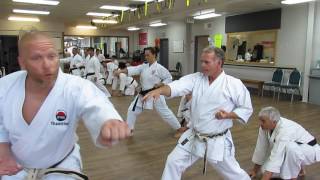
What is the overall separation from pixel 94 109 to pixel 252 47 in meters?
9.44

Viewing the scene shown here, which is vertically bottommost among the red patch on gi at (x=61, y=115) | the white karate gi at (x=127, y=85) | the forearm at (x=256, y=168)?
the forearm at (x=256, y=168)

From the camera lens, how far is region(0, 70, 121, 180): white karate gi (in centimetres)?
125

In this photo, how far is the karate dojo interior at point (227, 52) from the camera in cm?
371

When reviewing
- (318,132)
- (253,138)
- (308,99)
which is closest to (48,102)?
(253,138)

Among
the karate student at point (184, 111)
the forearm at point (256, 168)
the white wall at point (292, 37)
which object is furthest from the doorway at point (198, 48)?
the forearm at point (256, 168)

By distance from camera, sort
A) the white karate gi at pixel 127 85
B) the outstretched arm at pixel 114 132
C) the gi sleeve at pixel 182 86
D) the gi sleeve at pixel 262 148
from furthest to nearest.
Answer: the white karate gi at pixel 127 85, the gi sleeve at pixel 262 148, the gi sleeve at pixel 182 86, the outstretched arm at pixel 114 132

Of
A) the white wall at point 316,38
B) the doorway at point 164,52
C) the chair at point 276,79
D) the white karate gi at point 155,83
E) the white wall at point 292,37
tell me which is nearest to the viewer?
the white karate gi at point 155,83

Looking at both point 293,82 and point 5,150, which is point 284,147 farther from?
point 293,82

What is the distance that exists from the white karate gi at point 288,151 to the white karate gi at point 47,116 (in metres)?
2.02

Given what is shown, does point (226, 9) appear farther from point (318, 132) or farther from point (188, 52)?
point (318, 132)

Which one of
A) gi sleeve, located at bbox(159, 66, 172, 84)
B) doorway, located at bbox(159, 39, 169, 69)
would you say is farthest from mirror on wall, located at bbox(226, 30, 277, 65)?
gi sleeve, located at bbox(159, 66, 172, 84)

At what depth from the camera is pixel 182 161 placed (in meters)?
2.38

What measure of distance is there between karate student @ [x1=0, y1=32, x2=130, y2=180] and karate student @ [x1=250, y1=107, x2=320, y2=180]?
1.98 metres

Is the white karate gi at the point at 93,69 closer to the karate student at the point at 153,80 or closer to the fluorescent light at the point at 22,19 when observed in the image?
the karate student at the point at 153,80
